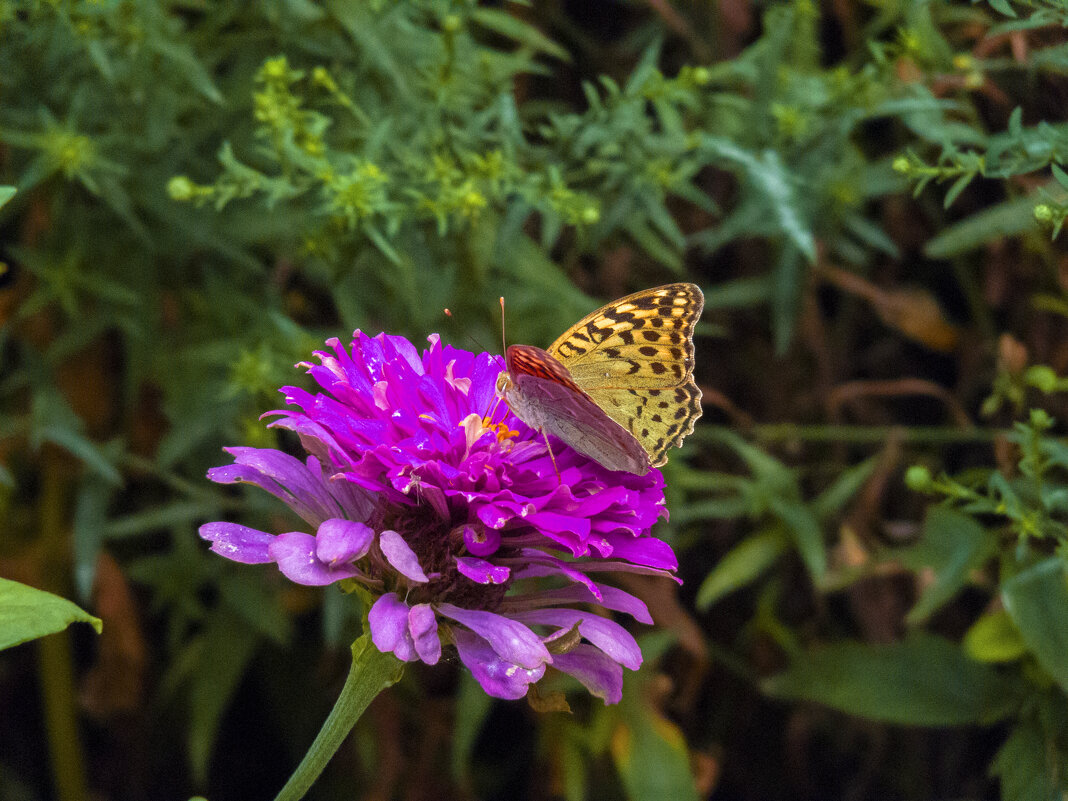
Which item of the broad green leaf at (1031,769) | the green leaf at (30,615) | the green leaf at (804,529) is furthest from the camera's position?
the green leaf at (804,529)

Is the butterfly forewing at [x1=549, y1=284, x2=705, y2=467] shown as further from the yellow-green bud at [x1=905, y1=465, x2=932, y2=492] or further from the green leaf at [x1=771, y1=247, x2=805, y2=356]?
the green leaf at [x1=771, y1=247, x2=805, y2=356]

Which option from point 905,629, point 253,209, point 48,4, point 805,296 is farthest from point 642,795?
point 48,4

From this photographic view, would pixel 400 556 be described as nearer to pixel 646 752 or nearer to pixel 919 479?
pixel 919 479

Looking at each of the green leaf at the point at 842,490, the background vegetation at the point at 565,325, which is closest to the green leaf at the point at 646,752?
the background vegetation at the point at 565,325

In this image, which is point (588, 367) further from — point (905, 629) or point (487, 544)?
point (905, 629)

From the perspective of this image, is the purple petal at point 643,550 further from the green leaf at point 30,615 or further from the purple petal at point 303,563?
the green leaf at point 30,615

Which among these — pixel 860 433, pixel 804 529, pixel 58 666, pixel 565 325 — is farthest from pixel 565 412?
pixel 58 666

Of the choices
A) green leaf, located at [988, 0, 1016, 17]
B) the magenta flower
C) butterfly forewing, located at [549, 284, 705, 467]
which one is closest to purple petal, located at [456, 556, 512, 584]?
the magenta flower
